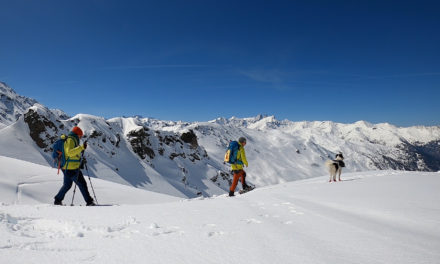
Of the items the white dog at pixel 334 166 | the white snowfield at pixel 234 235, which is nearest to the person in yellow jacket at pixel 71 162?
the white snowfield at pixel 234 235

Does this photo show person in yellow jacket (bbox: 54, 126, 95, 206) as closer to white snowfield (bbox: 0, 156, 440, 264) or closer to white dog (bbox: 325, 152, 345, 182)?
white snowfield (bbox: 0, 156, 440, 264)

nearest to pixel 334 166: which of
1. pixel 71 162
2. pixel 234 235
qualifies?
pixel 234 235

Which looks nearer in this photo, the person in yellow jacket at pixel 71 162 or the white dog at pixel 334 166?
the person in yellow jacket at pixel 71 162

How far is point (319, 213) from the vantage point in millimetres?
5418

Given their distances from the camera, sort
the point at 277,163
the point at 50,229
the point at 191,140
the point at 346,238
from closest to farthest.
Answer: the point at 346,238
the point at 50,229
the point at 191,140
the point at 277,163

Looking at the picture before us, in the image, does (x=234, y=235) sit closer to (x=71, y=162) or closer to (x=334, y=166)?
(x=71, y=162)

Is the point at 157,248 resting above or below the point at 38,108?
below

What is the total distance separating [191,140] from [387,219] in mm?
107338

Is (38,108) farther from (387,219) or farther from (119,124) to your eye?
(387,219)

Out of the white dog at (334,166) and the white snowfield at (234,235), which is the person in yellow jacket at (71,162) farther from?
the white dog at (334,166)

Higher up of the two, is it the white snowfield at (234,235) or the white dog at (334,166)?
the white dog at (334,166)

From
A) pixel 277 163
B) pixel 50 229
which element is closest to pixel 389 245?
pixel 50 229

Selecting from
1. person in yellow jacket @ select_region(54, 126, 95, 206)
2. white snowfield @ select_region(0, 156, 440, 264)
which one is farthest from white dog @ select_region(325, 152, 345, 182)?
person in yellow jacket @ select_region(54, 126, 95, 206)

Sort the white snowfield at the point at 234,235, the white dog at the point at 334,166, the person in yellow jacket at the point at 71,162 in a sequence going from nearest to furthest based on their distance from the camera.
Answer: the white snowfield at the point at 234,235 → the person in yellow jacket at the point at 71,162 → the white dog at the point at 334,166
